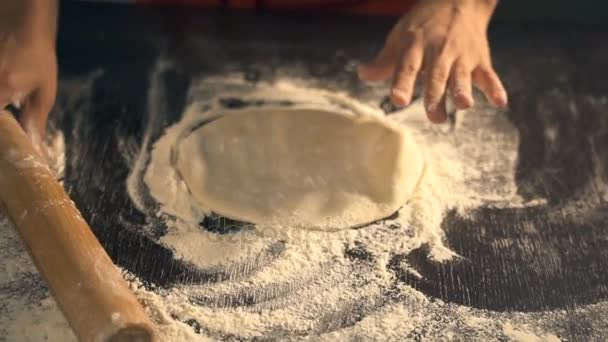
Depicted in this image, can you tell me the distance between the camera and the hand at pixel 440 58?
2.78ft

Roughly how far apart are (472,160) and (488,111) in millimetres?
116

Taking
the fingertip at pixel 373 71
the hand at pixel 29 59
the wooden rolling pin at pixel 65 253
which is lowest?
the wooden rolling pin at pixel 65 253

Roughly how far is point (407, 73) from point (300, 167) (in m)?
0.18

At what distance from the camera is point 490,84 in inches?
34.7

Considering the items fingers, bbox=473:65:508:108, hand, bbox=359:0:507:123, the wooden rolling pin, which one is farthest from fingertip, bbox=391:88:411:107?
the wooden rolling pin

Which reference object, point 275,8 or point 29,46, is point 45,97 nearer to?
point 29,46

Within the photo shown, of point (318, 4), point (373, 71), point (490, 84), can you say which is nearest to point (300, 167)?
point (373, 71)

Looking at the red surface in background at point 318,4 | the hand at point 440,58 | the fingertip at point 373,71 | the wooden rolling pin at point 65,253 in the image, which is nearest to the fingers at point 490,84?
the hand at point 440,58

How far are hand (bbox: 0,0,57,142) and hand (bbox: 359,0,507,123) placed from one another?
393mm

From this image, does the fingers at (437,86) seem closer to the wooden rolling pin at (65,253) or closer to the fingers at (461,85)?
the fingers at (461,85)

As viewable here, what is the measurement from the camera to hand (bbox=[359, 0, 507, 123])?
0.85m

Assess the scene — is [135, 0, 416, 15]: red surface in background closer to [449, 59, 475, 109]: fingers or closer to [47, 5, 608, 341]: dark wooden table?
[47, 5, 608, 341]: dark wooden table

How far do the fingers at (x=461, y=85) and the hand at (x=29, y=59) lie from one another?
0.49 metres

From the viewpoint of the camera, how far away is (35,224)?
73 centimetres
